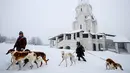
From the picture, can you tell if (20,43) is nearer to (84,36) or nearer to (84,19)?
(84,36)

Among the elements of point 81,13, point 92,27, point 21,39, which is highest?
point 81,13

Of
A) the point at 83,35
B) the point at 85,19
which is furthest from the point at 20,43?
the point at 85,19

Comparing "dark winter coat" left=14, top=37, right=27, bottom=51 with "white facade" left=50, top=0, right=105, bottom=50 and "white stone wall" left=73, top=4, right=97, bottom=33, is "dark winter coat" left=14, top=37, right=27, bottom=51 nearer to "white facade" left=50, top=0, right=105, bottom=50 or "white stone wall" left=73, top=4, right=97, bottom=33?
"white facade" left=50, top=0, right=105, bottom=50

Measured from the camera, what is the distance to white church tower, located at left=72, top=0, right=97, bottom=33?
3694 cm

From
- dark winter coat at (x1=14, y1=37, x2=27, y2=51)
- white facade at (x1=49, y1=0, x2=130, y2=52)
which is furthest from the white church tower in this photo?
dark winter coat at (x1=14, y1=37, x2=27, y2=51)

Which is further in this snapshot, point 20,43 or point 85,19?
point 85,19

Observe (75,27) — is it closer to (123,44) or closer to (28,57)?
(123,44)

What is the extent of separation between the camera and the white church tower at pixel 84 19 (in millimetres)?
36938

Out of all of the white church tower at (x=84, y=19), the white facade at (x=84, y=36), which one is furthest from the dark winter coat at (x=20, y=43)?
the white church tower at (x=84, y=19)

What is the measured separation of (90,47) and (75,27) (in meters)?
12.0

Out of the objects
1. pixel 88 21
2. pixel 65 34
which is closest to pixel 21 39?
pixel 65 34

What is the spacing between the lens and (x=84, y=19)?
37219 millimetres

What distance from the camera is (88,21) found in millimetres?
36812

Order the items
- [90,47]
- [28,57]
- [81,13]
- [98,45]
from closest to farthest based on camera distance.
→ 1. [28,57]
2. [90,47]
3. [98,45]
4. [81,13]
